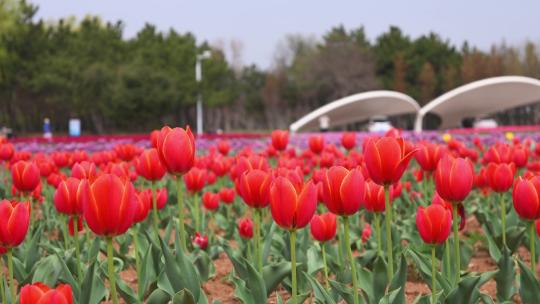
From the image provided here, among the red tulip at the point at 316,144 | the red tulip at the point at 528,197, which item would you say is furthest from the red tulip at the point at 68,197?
the red tulip at the point at 316,144

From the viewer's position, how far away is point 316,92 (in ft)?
187

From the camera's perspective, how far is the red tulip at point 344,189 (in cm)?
186

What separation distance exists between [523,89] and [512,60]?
81.4ft

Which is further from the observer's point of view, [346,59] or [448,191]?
[346,59]

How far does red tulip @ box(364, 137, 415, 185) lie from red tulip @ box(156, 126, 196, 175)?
0.57 metres

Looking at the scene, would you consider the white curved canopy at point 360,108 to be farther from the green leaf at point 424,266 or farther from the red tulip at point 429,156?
the green leaf at point 424,266

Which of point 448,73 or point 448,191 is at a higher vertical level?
point 448,73

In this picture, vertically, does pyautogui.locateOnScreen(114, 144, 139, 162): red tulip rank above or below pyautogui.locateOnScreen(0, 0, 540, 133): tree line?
below

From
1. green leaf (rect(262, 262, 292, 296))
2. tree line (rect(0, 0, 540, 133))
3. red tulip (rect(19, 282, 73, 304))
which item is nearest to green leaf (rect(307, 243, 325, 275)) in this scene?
green leaf (rect(262, 262, 292, 296))

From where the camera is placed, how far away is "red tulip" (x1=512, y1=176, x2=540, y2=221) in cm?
212

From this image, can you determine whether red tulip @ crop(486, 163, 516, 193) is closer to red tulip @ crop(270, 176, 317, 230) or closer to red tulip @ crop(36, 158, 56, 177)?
red tulip @ crop(270, 176, 317, 230)

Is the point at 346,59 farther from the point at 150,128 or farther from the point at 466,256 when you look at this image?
the point at 466,256

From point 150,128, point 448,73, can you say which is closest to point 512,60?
point 448,73

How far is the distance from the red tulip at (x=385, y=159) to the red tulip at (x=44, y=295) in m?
0.98
